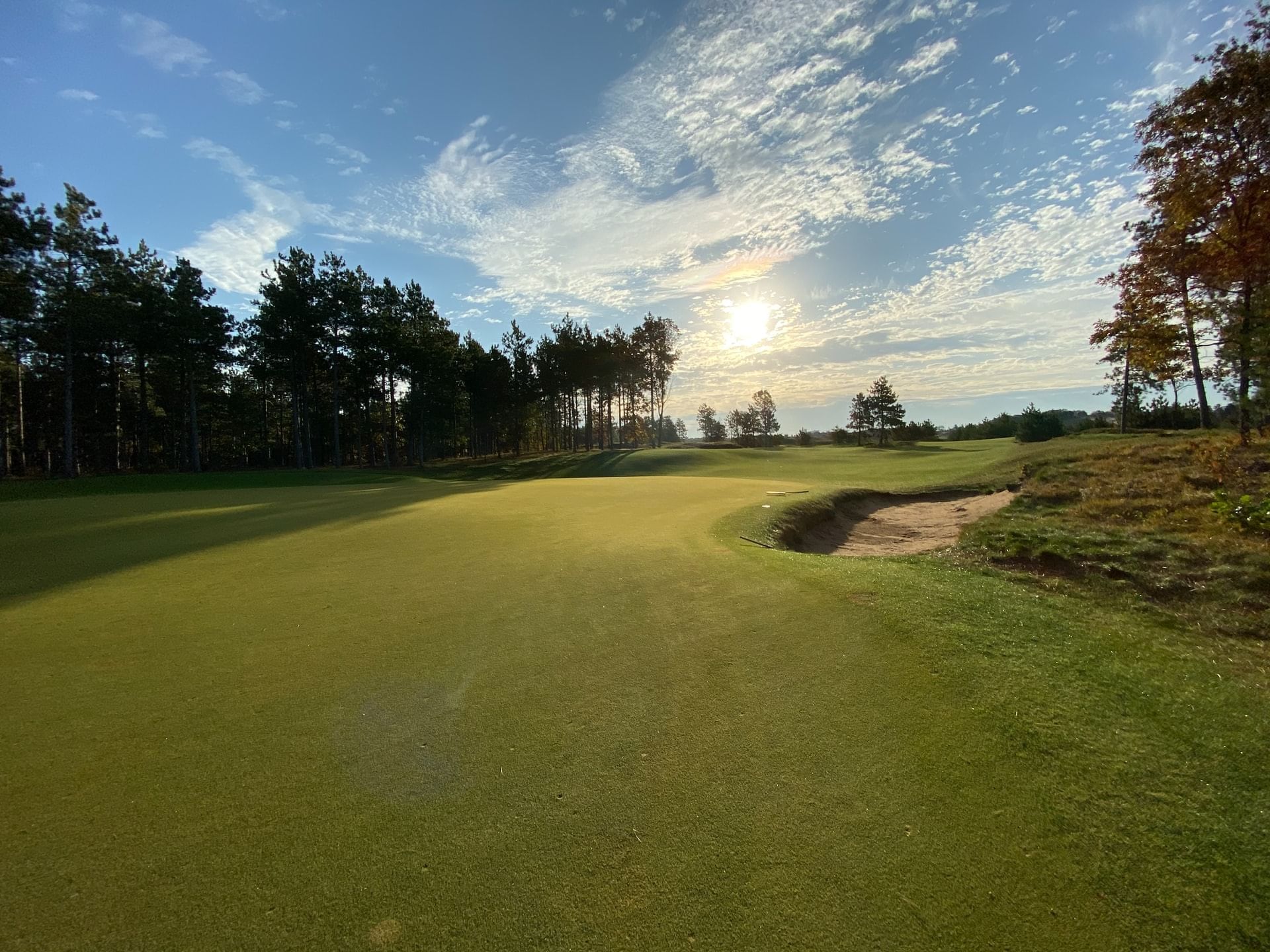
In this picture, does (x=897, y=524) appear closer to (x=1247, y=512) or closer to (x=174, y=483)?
(x=1247, y=512)

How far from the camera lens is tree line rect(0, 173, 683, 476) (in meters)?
26.9

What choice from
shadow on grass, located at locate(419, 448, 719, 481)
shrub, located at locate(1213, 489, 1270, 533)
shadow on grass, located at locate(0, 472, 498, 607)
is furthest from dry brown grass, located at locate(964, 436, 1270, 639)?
shadow on grass, located at locate(419, 448, 719, 481)

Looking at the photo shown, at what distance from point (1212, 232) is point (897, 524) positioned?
11.6 metres

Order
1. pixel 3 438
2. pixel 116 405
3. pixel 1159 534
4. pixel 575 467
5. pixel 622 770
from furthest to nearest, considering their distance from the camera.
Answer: pixel 116 405, pixel 575 467, pixel 3 438, pixel 1159 534, pixel 622 770

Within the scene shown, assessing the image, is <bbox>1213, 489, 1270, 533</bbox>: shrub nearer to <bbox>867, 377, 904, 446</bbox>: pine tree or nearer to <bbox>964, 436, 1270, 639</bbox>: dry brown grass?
<bbox>964, 436, 1270, 639</bbox>: dry brown grass

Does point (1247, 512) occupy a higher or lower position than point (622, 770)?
higher

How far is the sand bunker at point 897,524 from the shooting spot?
11.3 meters

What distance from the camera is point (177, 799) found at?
8.51ft

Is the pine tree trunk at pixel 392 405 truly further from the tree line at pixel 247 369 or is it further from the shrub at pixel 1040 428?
the shrub at pixel 1040 428

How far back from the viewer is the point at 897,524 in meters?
14.1

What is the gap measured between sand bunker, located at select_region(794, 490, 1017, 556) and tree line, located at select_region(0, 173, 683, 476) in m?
35.1

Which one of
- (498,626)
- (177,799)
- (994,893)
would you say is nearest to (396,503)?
(498,626)

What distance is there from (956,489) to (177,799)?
20958mm

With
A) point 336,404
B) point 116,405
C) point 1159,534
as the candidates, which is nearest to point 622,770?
point 1159,534
